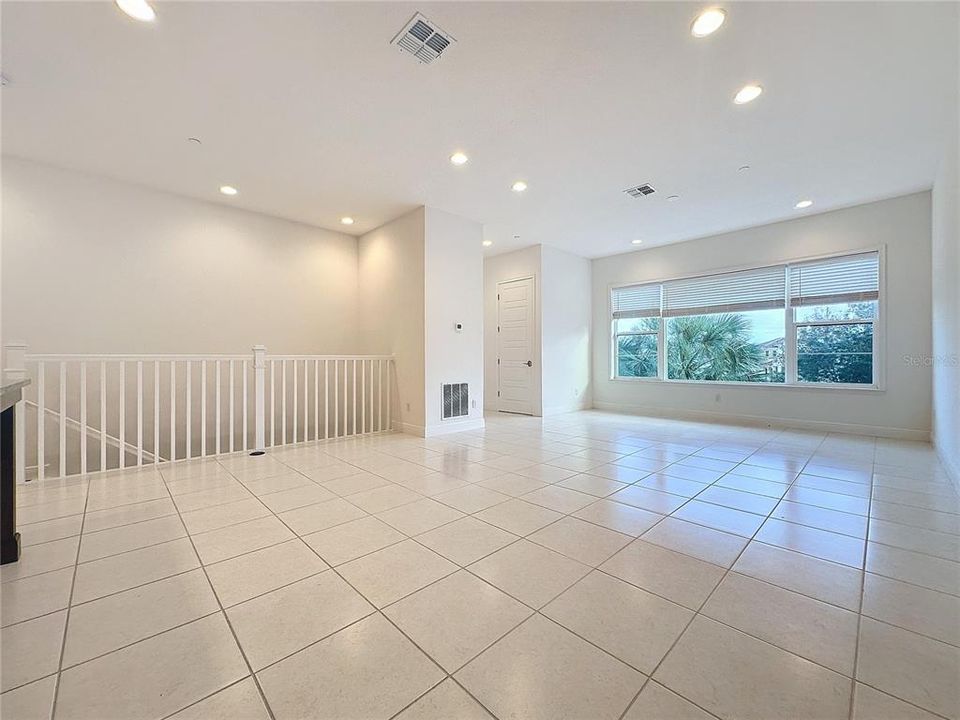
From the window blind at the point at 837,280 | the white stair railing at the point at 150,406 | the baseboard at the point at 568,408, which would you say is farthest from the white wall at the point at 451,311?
the window blind at the point at 837,280

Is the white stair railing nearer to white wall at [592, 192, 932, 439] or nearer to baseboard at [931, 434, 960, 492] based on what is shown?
white wall at [592, 192, 932, 439]

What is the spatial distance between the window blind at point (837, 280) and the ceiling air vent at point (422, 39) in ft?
18.8

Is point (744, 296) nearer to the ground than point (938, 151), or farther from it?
nearer to the ground

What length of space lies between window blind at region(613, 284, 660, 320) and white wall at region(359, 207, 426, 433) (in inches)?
168

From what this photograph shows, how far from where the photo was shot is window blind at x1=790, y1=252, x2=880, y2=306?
507 cm

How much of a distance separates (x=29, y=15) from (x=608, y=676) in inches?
169

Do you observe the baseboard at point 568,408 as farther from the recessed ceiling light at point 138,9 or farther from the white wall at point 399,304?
the recessed ceiling light at point 138,9

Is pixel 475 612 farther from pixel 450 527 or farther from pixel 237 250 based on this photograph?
pixel 237 250

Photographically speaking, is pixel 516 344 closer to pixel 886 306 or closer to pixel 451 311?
pixel 451 311

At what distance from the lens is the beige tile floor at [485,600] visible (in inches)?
46.3

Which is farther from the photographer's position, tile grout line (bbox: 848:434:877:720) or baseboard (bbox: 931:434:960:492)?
baseboard (bbox: 931:434:960:492)

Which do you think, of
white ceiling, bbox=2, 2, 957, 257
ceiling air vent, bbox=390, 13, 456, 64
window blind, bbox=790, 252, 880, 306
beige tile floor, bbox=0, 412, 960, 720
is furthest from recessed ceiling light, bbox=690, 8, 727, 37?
window blind, bbox=790, 252, 880, 306

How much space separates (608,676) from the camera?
124 centimetres

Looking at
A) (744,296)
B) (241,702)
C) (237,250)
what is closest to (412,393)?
(237,250)
